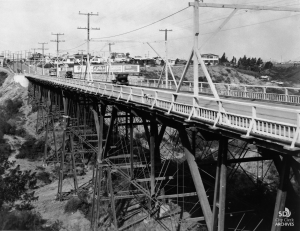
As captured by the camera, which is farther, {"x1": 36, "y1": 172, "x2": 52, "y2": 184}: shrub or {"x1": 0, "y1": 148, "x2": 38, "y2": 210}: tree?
{"x1": 36, "y1": 172, "x2": 52, "y2": 184}: shrub

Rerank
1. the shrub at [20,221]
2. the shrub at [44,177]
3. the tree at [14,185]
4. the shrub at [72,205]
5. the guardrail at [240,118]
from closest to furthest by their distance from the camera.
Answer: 1. the guardrail at [240,118]
2. the shrub at [20,221]
3. the shrub at [72,205]
4. the tree at [14,185]
5. the shrub at [44,177]

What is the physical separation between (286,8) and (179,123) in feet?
14.3

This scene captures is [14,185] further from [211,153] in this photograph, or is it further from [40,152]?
[211,153]

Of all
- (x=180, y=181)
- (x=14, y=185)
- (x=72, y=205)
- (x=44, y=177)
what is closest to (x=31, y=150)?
(x=44, y=177)

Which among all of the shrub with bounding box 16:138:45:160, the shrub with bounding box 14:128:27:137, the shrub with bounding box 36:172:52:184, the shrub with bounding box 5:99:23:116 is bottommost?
the shrub with bounding box 36:172:52:184

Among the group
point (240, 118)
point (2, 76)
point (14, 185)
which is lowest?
point (14, 185)

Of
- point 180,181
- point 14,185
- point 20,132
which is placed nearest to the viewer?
point 180,181

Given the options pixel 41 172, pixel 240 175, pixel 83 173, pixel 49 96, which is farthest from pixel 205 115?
pixel 49 96

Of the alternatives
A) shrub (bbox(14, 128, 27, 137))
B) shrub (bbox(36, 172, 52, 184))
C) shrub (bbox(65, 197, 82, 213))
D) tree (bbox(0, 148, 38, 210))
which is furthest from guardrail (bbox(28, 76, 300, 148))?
shrub (bbox(14, 128, 27, 137))

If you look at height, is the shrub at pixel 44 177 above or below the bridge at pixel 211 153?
below

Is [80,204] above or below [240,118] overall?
below

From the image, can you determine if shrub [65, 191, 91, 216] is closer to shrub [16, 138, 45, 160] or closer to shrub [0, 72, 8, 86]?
shrub [16, 138, 45, 160]

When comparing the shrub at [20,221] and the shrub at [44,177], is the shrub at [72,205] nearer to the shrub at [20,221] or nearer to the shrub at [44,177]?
the shrub at [20,221]

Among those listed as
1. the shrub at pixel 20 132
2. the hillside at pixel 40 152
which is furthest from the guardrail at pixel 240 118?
the shrub at pixel 20 132
